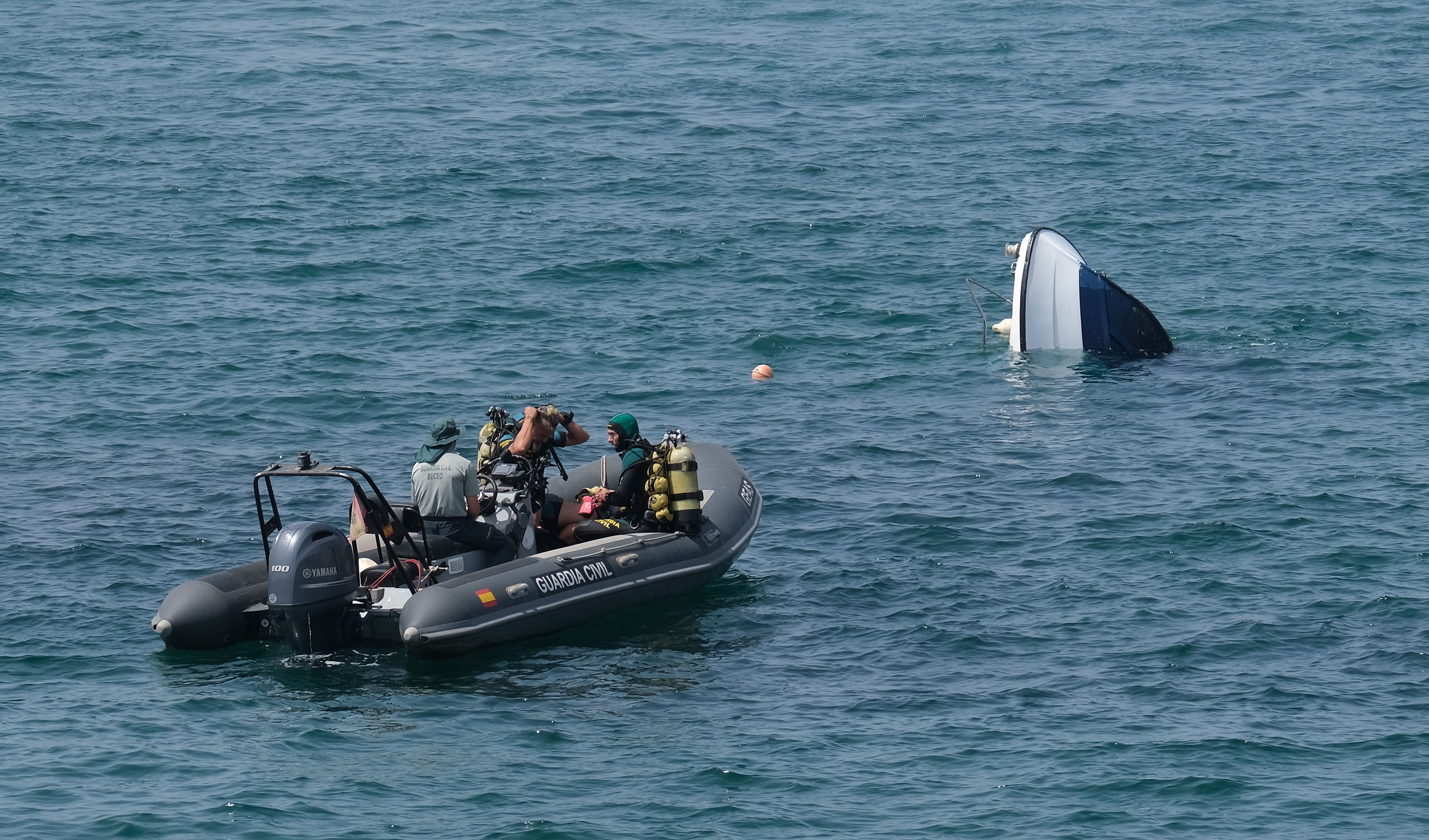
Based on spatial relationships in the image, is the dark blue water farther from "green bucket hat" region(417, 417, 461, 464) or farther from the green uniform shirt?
"green bucket hat" region(417, 417, 461, 464)

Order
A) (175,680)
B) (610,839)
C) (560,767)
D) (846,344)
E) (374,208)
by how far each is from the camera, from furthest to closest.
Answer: (374,208) → (846,344) → (175,680) → (560,767) → (610,839)

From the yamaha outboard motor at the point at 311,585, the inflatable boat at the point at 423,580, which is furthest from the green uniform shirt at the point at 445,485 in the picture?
the yamaha outboard motor at the point at 311,585

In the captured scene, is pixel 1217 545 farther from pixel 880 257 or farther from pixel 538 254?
pixel 538 254

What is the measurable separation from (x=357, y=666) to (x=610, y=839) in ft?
12.9

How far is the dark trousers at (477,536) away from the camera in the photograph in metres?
15.8

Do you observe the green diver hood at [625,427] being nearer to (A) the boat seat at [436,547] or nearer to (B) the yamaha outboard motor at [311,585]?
(A) the boat seat at [436,547]

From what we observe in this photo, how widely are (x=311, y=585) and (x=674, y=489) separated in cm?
380

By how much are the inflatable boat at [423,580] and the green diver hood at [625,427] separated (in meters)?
0.77

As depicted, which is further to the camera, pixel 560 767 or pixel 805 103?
pixel 805 103

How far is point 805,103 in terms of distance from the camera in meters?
38.9

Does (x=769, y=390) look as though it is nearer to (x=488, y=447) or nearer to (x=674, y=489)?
(x=488, y=447)

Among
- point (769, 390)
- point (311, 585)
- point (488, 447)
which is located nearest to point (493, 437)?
point (488, 447)

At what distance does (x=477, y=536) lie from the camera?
52.1ft

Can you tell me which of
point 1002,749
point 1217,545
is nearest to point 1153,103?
point 1217,545
